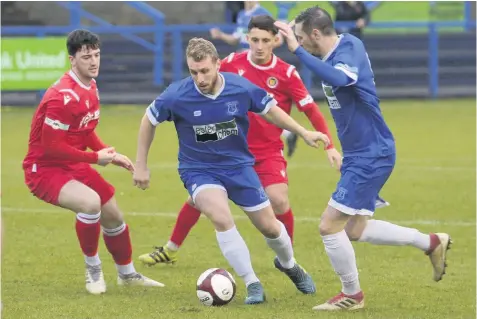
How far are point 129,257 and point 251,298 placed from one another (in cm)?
124

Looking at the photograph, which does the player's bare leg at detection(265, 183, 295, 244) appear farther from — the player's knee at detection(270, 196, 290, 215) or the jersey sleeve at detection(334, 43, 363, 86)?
the jersey sleeve at detection(334, 43, 363, 86)

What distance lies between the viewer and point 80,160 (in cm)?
800

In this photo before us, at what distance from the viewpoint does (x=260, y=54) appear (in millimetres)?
8867

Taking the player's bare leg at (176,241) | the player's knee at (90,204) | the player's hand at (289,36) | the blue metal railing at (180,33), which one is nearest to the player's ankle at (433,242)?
Result: the player's hand at (289,36)

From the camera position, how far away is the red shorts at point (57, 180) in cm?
816

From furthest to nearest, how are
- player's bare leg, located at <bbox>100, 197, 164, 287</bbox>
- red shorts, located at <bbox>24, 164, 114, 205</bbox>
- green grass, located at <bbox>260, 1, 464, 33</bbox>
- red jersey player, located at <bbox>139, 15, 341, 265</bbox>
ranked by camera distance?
green grass, located at <bbox>260, 1, 464, 33</bbox>, red jersey player, located at <bbox>139, 15, 341, 265</bbox>, player's bare leg, located at <bbox>100, 197, 164, 287</bbox>, red shorts, located at <bbox>24, 164, 114, 205</bbox>

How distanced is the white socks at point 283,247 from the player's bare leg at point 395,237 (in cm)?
51

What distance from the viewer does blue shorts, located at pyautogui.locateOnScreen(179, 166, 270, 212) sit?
25.5 ft

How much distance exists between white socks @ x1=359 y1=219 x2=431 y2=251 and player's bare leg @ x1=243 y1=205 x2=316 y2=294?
0.57 meters

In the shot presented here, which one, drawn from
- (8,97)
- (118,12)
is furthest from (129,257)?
(118,12)

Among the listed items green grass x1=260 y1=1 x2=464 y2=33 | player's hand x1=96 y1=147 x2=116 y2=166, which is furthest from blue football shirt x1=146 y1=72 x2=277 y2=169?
green grass x1=260 y1=1 x2=464 y2=33

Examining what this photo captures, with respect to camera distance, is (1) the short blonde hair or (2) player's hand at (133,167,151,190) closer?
(1) the short blonde hair

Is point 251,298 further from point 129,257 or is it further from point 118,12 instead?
point 118,12

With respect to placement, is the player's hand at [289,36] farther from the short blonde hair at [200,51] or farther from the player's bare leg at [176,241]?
the player's bare leg at [176,241]
